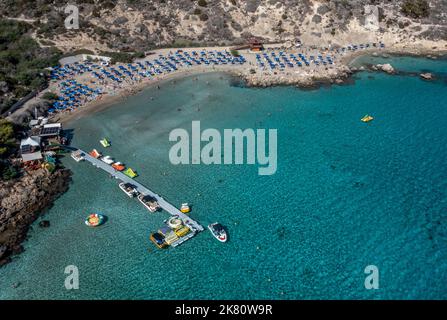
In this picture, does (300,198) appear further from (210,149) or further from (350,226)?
(210,149)

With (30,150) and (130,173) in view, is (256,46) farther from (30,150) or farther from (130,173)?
(30,150)

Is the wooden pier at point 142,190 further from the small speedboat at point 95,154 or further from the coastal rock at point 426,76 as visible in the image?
the coastal rock at point 426,76

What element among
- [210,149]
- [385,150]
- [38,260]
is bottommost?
[38,260]

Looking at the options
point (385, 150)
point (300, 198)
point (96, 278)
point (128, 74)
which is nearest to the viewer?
point (96, 278)

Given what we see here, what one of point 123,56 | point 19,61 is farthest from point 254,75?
point 19,61

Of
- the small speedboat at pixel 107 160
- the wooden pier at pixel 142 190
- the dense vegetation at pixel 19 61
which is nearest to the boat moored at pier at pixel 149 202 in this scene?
the wooden pier at pixel 142 190
